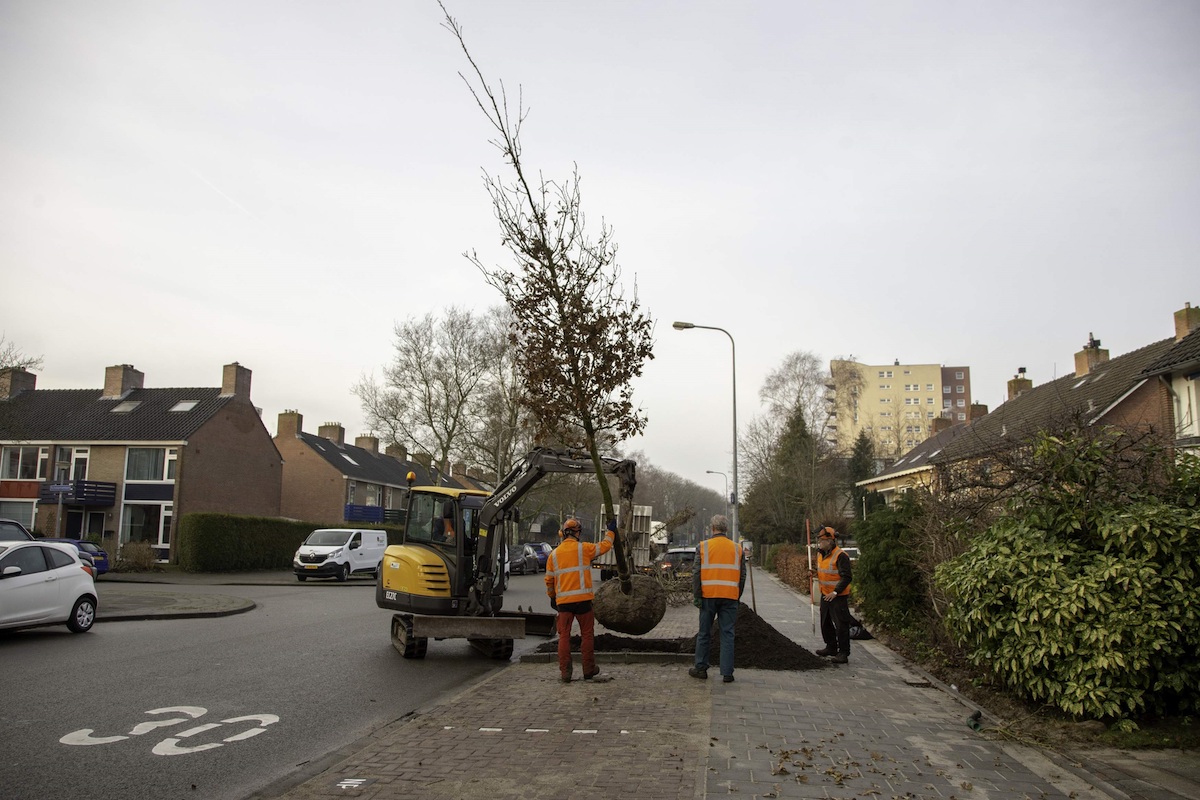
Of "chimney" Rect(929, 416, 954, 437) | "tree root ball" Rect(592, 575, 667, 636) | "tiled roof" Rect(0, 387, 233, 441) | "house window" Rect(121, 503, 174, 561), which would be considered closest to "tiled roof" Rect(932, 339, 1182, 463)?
"tree root ball" Rect(592, 575, 667, 636)

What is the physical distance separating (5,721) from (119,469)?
3614 cm

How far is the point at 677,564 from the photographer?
2617 centimetres

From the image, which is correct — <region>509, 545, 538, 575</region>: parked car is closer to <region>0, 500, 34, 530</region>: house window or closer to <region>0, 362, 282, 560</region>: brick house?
<region>0, 362, 282, 560</region>: brick house

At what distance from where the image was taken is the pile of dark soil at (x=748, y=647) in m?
9.75

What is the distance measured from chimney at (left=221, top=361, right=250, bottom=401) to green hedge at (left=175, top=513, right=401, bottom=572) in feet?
28.0

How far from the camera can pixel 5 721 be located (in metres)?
7.05

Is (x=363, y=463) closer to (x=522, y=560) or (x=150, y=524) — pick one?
(x=150, y=524)

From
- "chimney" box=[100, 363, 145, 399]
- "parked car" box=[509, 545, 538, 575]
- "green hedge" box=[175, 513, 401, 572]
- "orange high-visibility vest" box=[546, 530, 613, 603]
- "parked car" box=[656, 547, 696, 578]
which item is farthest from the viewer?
"chimney" box=[100, 363, 145, 399]

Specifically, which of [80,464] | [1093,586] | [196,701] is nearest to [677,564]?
[196,701]

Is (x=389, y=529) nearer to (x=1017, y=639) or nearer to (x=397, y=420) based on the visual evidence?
(x=397, y=420)

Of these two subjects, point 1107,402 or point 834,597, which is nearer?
point 834,597

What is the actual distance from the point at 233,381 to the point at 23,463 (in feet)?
33.1

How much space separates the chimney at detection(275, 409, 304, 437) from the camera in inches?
2051

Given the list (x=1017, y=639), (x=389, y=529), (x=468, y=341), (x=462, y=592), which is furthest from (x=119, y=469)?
(x=1017, y=639)
